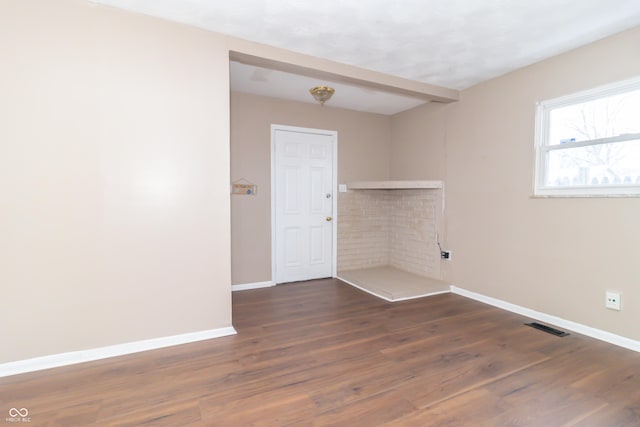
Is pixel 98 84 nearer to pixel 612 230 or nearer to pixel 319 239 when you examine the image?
pixel 319 239

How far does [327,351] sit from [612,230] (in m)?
2.53

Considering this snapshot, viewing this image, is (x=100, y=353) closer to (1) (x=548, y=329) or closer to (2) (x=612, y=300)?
(1) (x=548, y=329)

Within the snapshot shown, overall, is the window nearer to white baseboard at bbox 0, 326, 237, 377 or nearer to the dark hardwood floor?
the dark hardwood floor

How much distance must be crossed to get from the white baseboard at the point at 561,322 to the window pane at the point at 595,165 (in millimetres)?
1250

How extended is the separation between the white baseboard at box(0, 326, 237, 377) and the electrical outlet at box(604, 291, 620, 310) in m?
3.17

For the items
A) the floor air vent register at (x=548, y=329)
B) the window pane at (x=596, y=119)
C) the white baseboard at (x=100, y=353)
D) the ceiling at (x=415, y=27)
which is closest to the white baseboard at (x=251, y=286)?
the white baseboard at (x=100, y=353)

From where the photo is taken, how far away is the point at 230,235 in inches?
113

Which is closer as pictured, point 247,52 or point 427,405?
point 427,405

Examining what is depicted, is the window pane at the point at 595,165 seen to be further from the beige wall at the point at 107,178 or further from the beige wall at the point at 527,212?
the beige wall at the point at 107,178

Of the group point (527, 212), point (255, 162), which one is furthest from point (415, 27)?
point (255, 162)

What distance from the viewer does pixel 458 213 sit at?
396 cm

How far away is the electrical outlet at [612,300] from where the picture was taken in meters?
2.58

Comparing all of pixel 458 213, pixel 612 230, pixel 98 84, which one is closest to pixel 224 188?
pixel 98 84

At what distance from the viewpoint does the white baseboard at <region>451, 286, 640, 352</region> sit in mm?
2539
